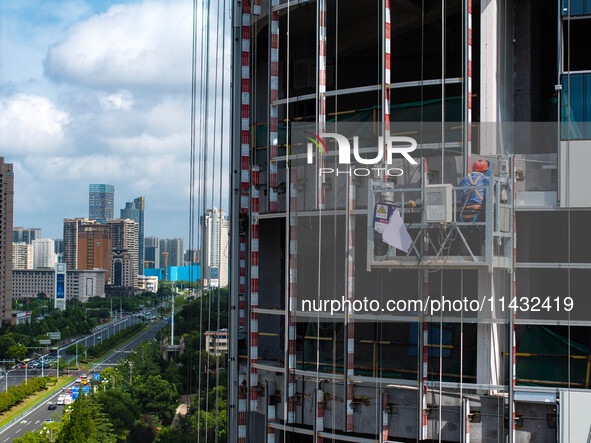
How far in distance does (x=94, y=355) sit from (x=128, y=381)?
4089 cm

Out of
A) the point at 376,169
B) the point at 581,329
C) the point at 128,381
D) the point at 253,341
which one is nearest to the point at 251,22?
the point at 376,169

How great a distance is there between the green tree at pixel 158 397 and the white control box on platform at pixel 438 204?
7292cm

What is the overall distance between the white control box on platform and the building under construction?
0.05 m

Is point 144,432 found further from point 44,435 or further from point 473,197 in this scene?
point 473,197

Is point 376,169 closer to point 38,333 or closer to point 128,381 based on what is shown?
point 128,381

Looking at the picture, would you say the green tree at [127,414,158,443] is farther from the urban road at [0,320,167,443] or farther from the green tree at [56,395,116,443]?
the urban road at [0,320,167,443]

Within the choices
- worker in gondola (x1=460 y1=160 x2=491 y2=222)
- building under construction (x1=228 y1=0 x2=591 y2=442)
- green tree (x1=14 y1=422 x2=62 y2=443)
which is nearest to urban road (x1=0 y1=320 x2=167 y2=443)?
green tree (x1=14 y1=422 x2=62 y2=443)

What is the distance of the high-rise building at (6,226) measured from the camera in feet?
504

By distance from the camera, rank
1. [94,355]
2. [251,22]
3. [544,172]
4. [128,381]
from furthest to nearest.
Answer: [94,355] → [128,381] → [251,22] → [544,172]

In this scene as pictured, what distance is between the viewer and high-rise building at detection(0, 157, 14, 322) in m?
154

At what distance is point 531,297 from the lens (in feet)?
51.6

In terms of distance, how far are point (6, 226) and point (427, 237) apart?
162035mm

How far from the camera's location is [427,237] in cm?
1465

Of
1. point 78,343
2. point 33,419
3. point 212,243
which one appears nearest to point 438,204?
point 212,243
